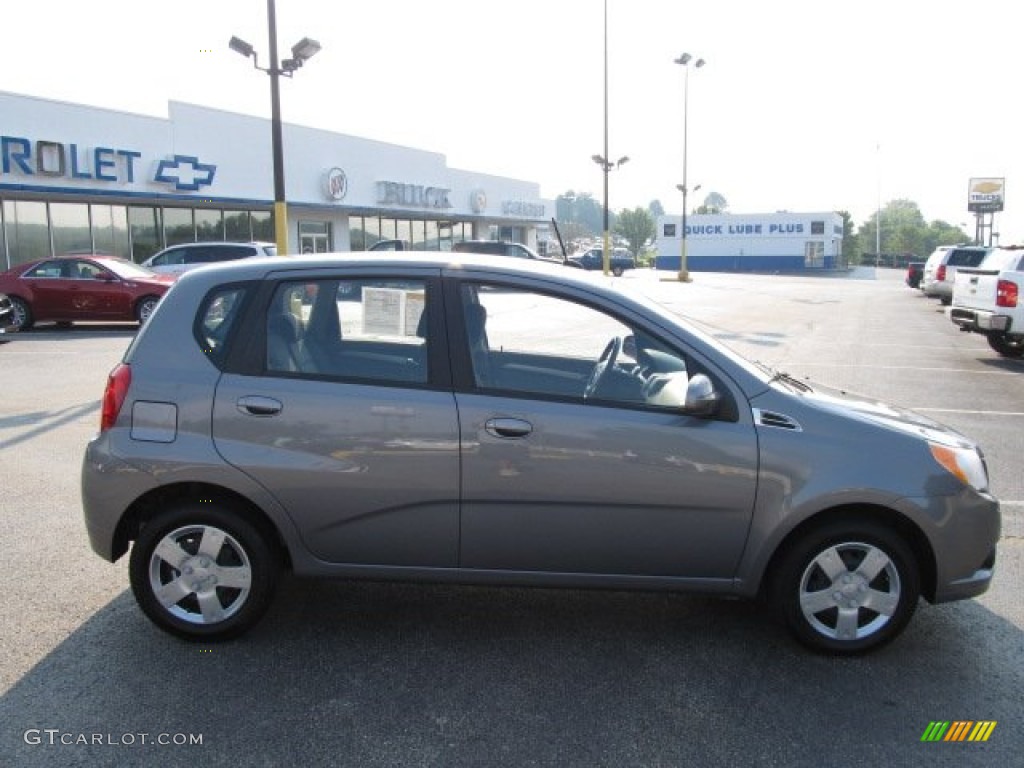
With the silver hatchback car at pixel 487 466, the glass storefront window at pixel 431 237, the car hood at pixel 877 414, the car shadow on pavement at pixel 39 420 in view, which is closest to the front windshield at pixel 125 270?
the car shadow on pavement at pixel 39 420

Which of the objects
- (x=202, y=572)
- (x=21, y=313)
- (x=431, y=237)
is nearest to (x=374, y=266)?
(x=202, y=572)

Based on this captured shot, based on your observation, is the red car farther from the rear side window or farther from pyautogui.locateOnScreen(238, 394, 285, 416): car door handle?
pyautogui.locateOnScreen(238, 394, 285, 416): car door handle

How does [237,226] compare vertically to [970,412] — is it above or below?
above

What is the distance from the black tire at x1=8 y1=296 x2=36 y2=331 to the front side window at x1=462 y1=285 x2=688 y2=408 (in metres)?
15.7

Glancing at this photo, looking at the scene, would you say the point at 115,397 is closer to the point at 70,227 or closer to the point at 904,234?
the point at 70,227

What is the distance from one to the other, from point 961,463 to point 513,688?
2105mm

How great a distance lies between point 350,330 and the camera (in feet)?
12.4

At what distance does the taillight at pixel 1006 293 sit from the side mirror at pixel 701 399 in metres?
11.2

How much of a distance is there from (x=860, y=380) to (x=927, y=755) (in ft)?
29.2

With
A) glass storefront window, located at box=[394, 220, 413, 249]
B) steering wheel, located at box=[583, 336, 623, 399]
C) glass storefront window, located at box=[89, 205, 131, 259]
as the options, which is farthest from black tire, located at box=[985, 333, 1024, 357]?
glass storefront window, located at box=[394, 220, 413, 249]

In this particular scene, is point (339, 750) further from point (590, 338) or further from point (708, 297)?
point (708, 297)

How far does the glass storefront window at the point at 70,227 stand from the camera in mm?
24453

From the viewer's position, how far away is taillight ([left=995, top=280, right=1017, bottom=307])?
12.4m

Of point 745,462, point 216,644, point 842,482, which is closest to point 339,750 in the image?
point 216,644
